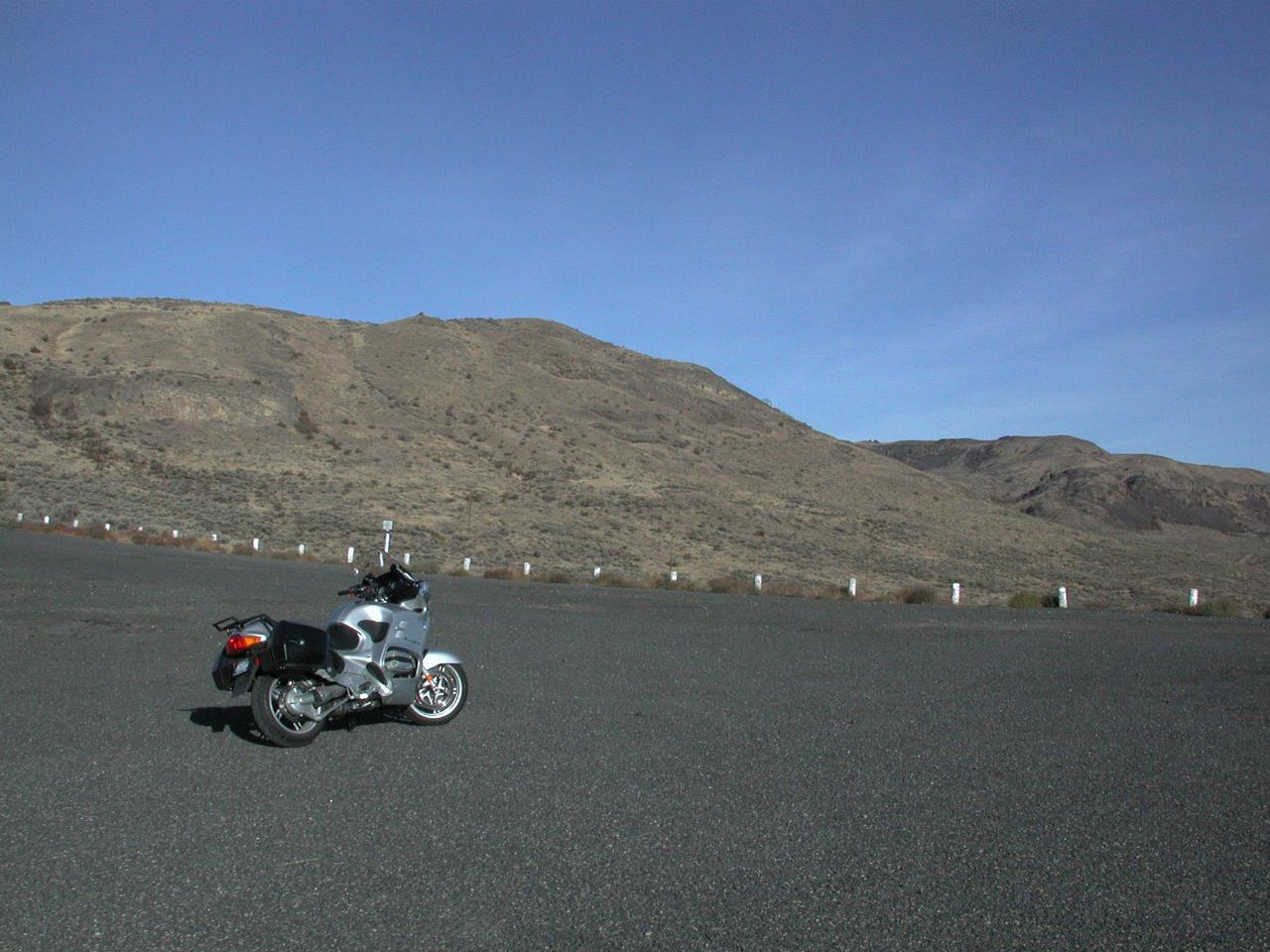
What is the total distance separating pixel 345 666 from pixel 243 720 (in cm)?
137

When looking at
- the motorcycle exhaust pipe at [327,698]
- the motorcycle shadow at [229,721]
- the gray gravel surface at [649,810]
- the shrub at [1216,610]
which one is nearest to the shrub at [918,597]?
the shrub at [1216,610]

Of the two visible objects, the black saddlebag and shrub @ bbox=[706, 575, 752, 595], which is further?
shrub @ bbox=[706, 575, 752, 595]

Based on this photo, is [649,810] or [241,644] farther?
[241,644]

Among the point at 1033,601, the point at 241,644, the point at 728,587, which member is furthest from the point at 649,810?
the point at 728,587

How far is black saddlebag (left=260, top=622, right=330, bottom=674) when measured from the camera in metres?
7.95

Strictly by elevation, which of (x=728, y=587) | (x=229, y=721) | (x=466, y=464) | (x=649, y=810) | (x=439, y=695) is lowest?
(x=649, y=810)

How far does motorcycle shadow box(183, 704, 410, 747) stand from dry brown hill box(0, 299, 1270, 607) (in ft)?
112

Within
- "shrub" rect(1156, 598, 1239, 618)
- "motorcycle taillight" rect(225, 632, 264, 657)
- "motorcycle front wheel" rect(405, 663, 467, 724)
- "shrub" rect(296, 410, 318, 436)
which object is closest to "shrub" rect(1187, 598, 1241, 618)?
"shrub" rect(1156, 598, 1239, 618)

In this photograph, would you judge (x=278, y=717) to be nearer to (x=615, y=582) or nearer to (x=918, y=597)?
(x=918, y=597)

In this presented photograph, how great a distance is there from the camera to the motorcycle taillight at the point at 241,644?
8.04 metres

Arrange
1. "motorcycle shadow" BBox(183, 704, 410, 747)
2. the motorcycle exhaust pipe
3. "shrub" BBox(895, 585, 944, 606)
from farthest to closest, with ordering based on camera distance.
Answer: "shrub" BBox(895, 585, 944, 606)
"motorcycle shadow" BBox(183, 704, 410, 747)
the motorcycle exhaust pipe

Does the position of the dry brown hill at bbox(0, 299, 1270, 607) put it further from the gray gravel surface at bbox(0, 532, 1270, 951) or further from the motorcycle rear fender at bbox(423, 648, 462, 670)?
the motorcycle rear fender at bbox(423, 648, 462, 670)

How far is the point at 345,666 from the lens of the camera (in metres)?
8.36

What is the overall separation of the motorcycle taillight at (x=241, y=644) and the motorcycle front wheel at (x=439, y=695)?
4.56ft
